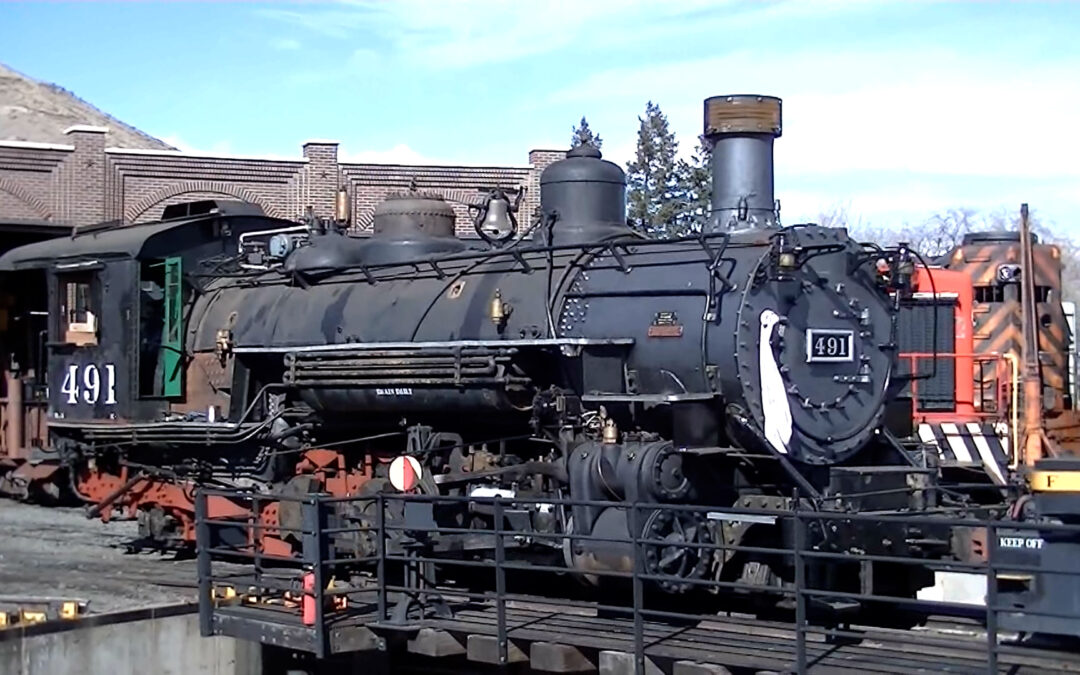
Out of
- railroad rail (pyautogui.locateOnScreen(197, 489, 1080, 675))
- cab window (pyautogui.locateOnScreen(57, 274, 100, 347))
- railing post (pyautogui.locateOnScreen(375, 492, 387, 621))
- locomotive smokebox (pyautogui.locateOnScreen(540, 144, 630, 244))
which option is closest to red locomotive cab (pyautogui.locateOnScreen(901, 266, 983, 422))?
locomotive smokebox (pyautogui.locateOnScreen(540, 144, 630, 244))

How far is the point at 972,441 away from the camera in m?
13.7

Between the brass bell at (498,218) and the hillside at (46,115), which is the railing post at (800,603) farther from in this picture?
the hillside at (46,115)

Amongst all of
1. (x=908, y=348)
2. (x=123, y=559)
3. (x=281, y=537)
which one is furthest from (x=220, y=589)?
(x=908, y=348)

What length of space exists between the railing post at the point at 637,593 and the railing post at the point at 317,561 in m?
2.02

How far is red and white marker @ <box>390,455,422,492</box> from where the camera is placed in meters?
9.98

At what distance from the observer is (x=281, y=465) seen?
12234 mm

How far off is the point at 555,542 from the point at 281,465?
337 centimetres

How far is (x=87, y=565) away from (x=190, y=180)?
18957 millimetres

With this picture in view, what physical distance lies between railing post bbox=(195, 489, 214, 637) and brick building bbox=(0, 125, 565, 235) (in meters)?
20.6

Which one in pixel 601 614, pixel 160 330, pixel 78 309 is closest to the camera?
pixel 601 614

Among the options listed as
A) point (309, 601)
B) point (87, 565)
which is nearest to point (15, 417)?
point (87, 565)

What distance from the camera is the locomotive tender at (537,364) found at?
30.5 feet

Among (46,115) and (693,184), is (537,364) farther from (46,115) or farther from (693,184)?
(46,115)

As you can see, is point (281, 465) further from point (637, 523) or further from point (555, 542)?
point (637, 523)
